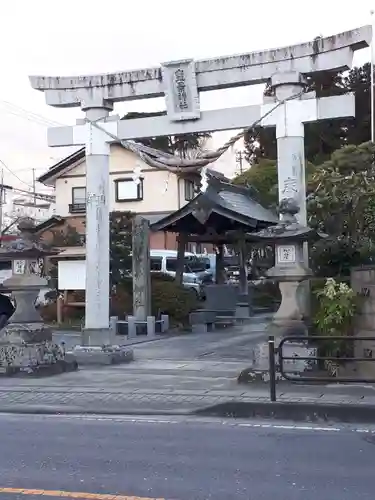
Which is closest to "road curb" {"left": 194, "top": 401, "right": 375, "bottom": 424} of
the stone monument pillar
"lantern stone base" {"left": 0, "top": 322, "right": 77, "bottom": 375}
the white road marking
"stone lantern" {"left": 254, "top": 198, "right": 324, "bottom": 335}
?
the white road marking

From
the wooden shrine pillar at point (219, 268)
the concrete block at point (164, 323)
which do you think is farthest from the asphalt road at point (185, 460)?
the wooden shrine pillar at point (219, 268)

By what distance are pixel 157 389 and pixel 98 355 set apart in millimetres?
3593

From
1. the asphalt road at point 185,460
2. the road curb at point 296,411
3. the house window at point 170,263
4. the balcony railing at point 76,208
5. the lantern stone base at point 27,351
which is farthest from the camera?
the balcony railing at point 76,208

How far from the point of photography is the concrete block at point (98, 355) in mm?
15258

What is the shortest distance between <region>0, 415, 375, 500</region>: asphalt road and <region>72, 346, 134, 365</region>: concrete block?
548cm

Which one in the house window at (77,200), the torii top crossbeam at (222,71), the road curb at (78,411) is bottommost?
the road curb at (78,411)

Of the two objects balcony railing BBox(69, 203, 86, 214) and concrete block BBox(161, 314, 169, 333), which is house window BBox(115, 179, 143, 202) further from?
concrete block BBox(161, 314, 169, 333)

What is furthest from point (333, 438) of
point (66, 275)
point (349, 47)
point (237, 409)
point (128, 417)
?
point (66, 275)

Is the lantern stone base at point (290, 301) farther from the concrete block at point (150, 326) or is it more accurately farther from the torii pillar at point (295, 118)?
the concrete block at point (150, 326)

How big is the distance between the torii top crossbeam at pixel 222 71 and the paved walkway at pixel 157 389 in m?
A: 5.54

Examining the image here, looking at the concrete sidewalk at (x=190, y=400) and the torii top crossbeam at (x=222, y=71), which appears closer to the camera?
the concrete sidewalk at (x=190, y=400)

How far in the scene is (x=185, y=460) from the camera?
7.29 meters

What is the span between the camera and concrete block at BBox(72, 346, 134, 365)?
15258 millimetres

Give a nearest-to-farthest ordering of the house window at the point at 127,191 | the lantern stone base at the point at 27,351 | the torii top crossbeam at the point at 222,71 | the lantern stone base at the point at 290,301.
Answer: the lantern stone base at the point at 290,301 → the torii top crossbeam at the point at 222,71 → the lantern stone base at the point at 27,351 → the house window at the point at 127,191
